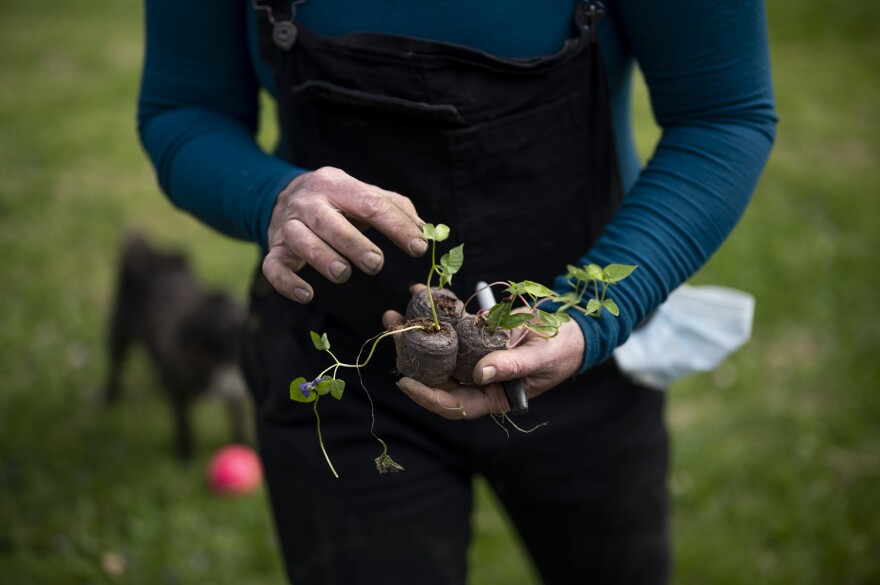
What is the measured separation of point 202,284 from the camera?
3.92m

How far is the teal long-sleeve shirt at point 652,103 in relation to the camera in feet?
4.55

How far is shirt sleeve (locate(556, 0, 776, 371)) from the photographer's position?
4.53 ft

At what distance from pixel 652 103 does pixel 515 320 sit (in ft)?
1.78

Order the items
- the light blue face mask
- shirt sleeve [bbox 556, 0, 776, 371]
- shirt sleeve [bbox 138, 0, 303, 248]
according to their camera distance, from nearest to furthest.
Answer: shirt sleeve [bbox 556, 0, 776, 371] < shirt sleeve [bbox 138, 0, 303, 248] < the light blue face mask

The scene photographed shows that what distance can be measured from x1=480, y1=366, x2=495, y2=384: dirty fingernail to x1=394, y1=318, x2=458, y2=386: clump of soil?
0.32 ft

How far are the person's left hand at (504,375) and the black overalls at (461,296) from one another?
233 millimetres

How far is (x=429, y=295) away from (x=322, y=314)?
0.38 m

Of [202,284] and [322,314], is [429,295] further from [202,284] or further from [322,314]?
[202,284]

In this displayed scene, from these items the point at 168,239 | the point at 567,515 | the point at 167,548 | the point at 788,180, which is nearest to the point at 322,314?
the point at 567,515

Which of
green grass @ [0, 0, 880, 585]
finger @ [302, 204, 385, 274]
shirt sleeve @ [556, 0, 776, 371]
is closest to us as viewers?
finger @ [302, 204, 385, 274]

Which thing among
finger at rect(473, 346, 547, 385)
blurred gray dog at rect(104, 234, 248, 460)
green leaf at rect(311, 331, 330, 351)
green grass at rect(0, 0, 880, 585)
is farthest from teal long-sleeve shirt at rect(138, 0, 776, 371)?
blurred gray dog at rect(104, 234, 248, 460)

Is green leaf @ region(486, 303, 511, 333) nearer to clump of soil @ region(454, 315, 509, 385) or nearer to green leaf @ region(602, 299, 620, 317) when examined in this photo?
clump of soil @ region(454, 315, 509, 385)

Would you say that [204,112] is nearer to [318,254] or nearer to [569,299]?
[318,254]

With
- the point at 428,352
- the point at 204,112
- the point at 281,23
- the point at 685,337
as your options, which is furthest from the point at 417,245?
the point at 685,337
